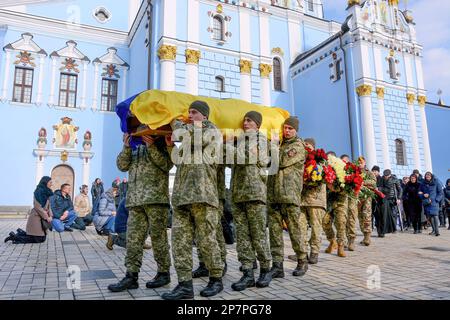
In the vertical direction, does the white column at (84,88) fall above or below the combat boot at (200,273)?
above

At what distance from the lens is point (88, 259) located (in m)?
6.43

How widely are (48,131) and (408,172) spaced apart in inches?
796

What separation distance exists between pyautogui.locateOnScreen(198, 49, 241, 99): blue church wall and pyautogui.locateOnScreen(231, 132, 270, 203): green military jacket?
45.6 ft

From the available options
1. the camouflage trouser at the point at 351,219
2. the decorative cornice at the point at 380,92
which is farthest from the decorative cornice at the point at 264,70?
the camouflage trouser at the point at 351,219

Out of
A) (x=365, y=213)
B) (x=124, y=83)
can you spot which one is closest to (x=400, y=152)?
(x=365, y=213)

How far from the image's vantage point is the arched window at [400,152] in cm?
1953

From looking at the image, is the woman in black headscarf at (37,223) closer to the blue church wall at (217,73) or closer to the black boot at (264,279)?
the black boot at (264,279)

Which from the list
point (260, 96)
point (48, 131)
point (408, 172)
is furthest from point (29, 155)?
point (408, 172)

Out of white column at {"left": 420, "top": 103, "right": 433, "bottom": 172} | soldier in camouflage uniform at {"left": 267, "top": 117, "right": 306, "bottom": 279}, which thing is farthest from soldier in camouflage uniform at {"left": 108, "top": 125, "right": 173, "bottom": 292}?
white column at {"left": 420, "top": 103, "right": 433, "bottom": 172}

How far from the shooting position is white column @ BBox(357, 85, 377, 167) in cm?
1816

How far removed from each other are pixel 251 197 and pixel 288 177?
875 mm

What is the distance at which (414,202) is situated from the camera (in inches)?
473

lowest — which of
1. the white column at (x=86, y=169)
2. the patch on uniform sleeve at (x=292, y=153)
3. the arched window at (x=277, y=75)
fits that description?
Answer: the patch on uniform sleeve at (x=292, y=153)
